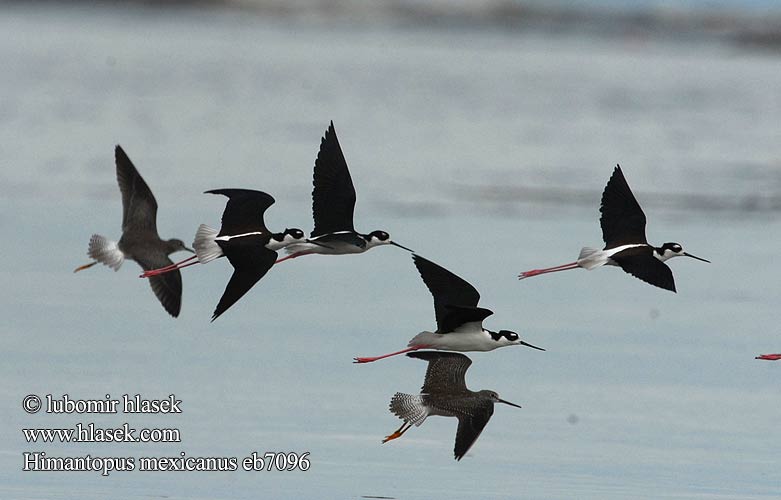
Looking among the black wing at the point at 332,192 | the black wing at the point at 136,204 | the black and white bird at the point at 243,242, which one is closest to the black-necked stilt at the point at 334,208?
the black wing at the point at 332,192

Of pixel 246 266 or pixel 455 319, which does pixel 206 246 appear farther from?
pixel 455 319

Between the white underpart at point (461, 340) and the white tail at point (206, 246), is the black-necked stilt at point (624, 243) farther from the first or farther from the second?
the white tail at point (206, 246)

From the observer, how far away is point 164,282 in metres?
8.62

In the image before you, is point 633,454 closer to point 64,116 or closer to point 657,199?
point 657,199

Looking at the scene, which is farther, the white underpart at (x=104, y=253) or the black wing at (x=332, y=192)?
the white underpart at (x=104, y=253)

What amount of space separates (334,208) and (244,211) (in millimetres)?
422

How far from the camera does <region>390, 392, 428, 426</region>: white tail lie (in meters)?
7.56

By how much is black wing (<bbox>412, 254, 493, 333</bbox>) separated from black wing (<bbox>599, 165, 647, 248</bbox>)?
745 mm

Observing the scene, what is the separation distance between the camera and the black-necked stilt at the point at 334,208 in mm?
8016

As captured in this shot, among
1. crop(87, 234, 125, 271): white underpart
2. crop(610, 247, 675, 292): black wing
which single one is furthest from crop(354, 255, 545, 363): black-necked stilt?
crop(87, 234, 125, 271): white underpart

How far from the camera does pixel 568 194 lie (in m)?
17.3

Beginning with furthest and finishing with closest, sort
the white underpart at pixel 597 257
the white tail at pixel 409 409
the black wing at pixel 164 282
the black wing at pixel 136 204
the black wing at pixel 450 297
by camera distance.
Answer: the black wing at pixel 136 204
the black wing at pixel 164 282
the white underpart at pixel 597 257
the black wing at pixel 450 297
the white tail at pixel 409 409

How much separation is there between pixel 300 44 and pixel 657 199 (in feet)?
89.7

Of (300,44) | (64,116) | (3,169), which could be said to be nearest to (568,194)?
(3,169)
